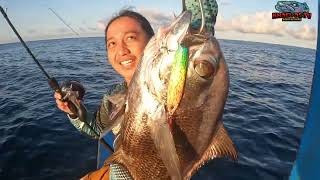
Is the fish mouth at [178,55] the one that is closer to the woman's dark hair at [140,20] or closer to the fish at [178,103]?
the fish at [178,103]

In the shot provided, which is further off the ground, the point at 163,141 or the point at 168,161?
the point at 163,141

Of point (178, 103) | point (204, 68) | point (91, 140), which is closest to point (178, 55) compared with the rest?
point (204, 68)

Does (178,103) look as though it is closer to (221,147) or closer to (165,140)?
(165,140)

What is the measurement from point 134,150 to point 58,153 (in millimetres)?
6816

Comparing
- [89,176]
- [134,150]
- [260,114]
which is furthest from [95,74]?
[134,150]

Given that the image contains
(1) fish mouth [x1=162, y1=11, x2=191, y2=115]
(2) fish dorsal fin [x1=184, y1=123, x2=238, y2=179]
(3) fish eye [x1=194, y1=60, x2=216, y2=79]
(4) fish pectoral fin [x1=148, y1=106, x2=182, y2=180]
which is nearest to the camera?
(1) fish mouth [x1=162, y1=11, x2=191, y2=115]

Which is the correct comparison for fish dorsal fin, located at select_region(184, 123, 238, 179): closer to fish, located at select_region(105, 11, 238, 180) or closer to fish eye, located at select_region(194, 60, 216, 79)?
fish, located at select_region(105, 11, 238, 180)

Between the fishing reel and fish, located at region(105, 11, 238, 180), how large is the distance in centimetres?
244

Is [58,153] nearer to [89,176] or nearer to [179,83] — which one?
[89,176]

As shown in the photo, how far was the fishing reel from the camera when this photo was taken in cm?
487

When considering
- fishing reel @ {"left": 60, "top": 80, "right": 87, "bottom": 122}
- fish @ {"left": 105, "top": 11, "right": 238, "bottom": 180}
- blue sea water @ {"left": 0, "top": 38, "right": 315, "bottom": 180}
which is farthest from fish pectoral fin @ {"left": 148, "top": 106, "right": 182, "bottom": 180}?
blue sea water @ {"left": 0, "top": 38, "right": 315, "bottom": 180}

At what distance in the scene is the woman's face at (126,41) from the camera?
12.9 ft

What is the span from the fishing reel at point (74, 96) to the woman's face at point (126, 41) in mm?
1170

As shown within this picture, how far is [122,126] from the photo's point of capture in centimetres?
260
